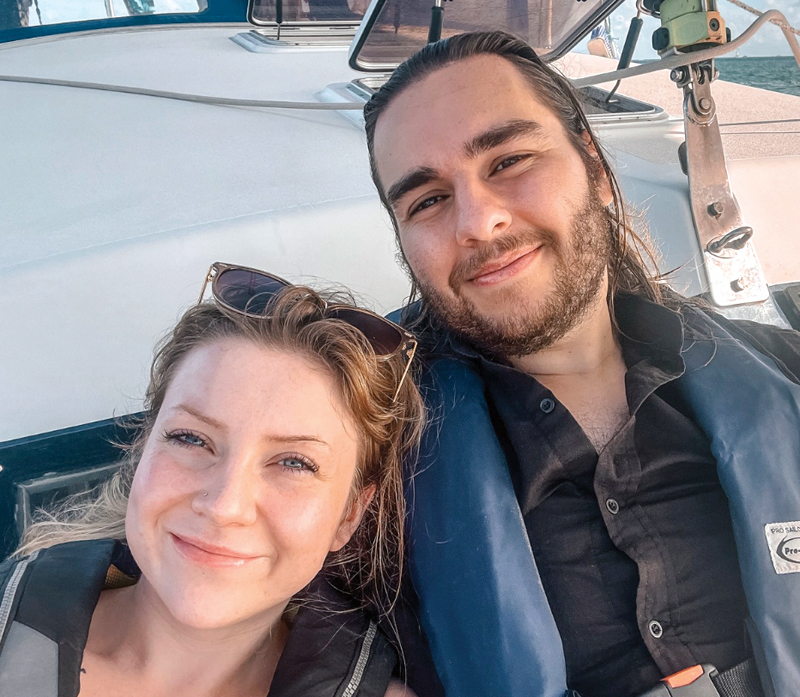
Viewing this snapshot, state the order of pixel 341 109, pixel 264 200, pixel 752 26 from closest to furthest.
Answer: pixel 264 200 < pixel 752 26 < pixel 341 109

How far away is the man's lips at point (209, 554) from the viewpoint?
1027 mm

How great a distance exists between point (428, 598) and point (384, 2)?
1.77 metres

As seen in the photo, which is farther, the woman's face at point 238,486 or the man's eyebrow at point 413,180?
the man's eyebrow at point 413,180

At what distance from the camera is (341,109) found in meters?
2.11

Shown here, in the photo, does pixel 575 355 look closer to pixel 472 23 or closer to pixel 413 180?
pixel 413 180

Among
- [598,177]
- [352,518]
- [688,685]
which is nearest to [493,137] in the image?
[598,177]

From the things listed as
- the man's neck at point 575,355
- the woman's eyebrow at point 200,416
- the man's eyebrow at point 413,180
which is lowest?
the man's neck at point 575,355

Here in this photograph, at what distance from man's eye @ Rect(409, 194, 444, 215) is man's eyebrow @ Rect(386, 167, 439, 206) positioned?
36mm

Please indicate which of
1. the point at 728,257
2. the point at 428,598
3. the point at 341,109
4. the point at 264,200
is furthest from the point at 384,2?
the point at 428,598

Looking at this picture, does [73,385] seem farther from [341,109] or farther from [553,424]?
[341,109]

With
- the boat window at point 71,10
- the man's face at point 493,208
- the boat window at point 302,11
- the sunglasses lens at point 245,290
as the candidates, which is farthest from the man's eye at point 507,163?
the boat window at point 71,10

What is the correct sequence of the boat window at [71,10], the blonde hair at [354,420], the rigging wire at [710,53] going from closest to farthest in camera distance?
1. the blonde hair at [354,420]
2. the rigging wire at [710,53]
3. the boat window at [71,10]

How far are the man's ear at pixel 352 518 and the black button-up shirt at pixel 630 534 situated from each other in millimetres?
280

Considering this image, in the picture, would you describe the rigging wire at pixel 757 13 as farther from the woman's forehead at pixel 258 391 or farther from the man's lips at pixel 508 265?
the woman's forehead at pixel 258 391
